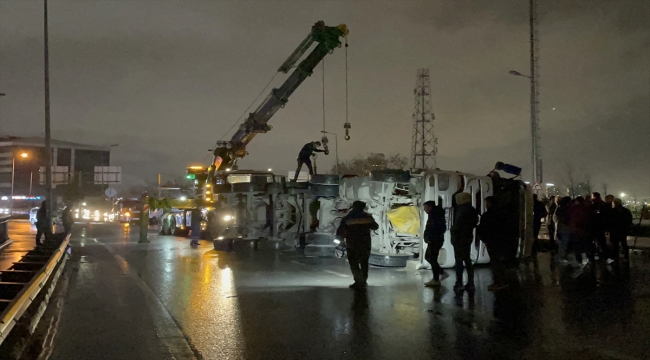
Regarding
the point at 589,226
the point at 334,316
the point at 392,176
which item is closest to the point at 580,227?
the point at 589,226

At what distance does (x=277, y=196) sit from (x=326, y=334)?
9.21m

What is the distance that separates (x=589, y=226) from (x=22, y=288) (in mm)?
10904

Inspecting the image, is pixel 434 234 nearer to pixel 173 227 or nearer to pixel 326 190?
pixel 326 190

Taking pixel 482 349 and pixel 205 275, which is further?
pixel 205 275

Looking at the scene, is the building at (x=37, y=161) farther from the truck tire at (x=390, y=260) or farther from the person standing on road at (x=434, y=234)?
the person standing on road at (x=434, y=234)

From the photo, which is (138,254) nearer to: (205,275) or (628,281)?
(205,275)

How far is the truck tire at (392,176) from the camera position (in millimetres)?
11422

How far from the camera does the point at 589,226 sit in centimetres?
1223

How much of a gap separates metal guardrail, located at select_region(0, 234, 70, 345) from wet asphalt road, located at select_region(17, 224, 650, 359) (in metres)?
0.38

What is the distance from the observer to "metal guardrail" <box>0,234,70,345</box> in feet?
19.3

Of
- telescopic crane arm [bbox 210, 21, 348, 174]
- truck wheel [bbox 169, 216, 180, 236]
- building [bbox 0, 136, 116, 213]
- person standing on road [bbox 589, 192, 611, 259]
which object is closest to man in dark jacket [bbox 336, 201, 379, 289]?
person standing on road [bbox 589, 192, 611, 259]

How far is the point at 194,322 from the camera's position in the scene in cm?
727

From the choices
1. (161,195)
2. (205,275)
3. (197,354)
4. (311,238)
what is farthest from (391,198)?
(161,195)

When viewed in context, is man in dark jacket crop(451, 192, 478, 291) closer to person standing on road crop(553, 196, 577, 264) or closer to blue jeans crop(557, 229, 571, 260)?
person standing on road crop(553, 196, 577, 264)
